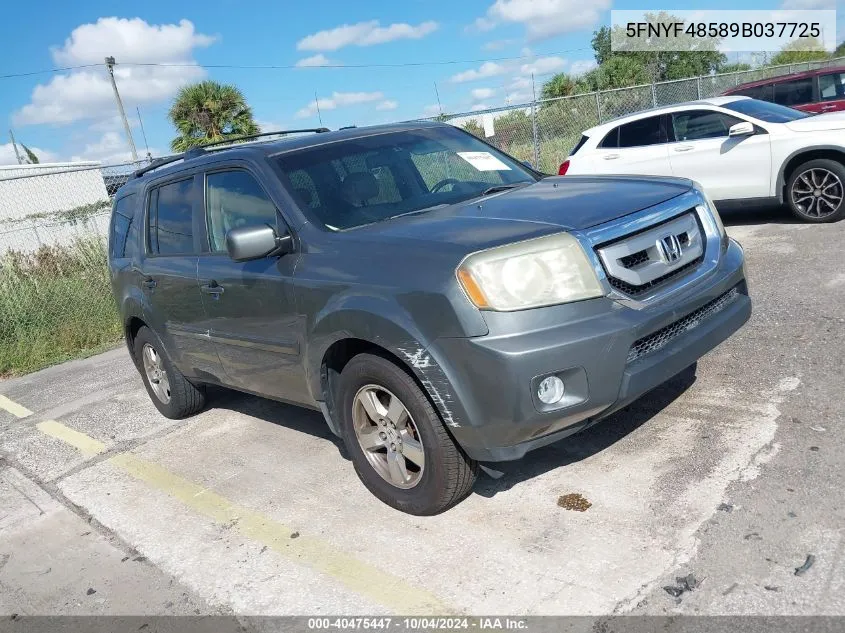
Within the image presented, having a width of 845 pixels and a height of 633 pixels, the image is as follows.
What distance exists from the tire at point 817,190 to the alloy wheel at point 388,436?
22.6ft

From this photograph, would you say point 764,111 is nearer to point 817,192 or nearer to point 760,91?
point 817,192

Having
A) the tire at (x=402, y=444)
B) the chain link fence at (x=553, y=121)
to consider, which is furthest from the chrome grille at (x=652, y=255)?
the chain link fence at (x=553, y=121)

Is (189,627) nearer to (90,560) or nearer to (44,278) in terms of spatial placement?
(90,560)

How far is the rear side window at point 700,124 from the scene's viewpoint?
364 inches

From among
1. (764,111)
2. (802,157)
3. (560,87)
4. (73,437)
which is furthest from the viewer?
(560,87)

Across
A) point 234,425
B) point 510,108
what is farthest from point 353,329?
point 510,108

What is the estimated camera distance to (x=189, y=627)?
314cm

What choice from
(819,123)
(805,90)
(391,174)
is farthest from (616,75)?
(391,174)

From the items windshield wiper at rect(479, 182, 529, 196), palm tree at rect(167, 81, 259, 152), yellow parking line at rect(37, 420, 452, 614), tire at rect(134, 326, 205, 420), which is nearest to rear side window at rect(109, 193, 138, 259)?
tire at rect(134, 326, 205, 420)

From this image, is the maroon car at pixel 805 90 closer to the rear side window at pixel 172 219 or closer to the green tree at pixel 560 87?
the rear side window at pixel 172 219

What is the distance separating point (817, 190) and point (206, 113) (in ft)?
62.6

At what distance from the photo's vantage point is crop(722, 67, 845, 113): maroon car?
12469 mm

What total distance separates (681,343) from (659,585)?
111cm

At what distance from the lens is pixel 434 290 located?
3148 millimetres
